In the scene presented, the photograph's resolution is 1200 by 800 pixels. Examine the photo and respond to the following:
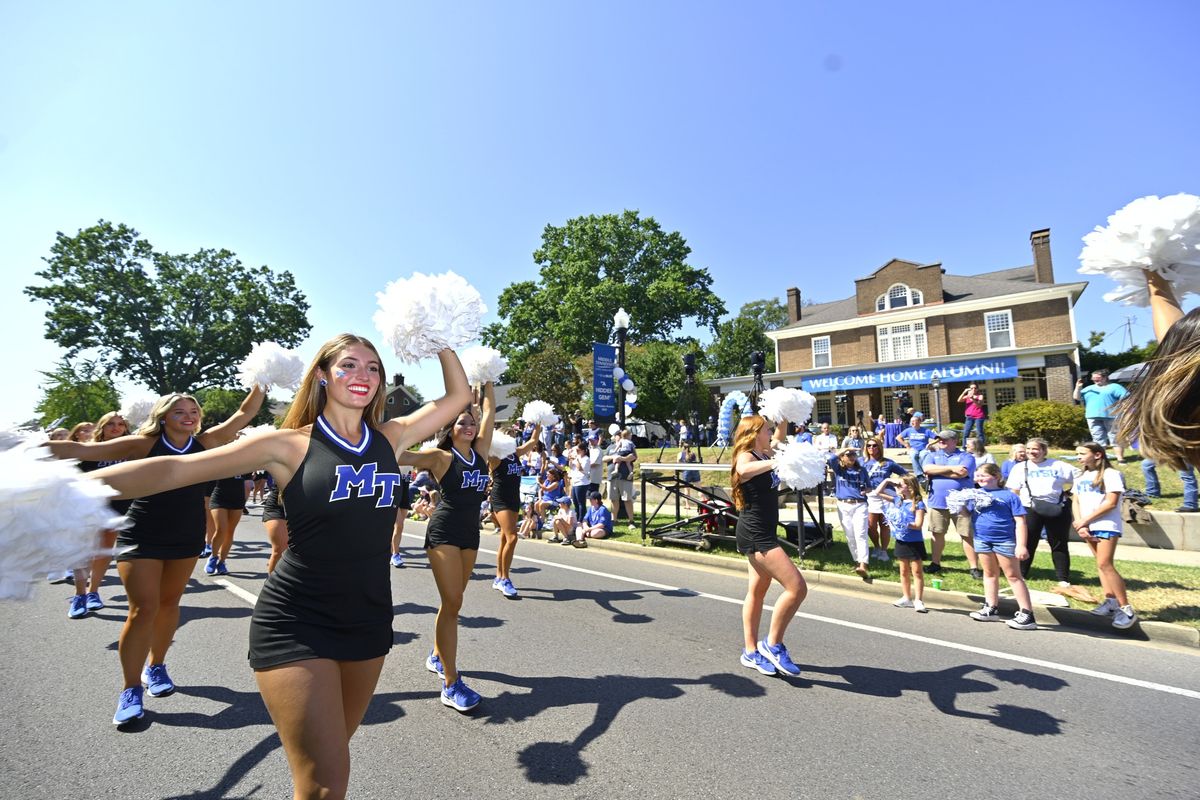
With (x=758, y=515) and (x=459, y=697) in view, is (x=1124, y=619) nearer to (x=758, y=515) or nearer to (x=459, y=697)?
(x=758, y=515)

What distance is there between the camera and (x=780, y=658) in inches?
179

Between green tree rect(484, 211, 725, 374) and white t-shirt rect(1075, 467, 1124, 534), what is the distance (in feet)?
121

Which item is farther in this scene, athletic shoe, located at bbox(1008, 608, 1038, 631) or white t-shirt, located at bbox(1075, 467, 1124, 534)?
white t-shirt, located at bbox(1075, 467, 1124, 534)

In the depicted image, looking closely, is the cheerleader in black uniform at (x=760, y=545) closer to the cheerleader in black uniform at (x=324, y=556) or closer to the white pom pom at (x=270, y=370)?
the cheerleader in black uniform at (x=324, y=556)

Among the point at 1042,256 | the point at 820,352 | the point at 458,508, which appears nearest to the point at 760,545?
the point at 458,508

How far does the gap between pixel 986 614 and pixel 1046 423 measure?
1389 cm

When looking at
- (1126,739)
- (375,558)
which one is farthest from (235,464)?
(1126,739)

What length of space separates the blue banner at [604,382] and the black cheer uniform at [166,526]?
1247 cm

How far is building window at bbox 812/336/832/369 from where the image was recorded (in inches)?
1373

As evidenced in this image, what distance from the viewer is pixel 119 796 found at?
2.99 m

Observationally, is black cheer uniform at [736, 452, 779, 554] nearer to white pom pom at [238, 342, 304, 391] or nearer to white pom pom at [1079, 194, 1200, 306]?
white pom pom at [1079, 194, 1200, 306]

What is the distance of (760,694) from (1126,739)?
2.09 metres

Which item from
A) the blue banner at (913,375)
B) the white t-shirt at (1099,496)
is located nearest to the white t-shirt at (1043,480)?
the white t-shirt at (1099,496)

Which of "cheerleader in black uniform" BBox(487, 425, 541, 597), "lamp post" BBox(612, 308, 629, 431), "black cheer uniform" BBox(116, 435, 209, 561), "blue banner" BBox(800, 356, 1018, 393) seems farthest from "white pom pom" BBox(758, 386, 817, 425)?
"blue banner" BBox(800, 356, 1018, 393)
